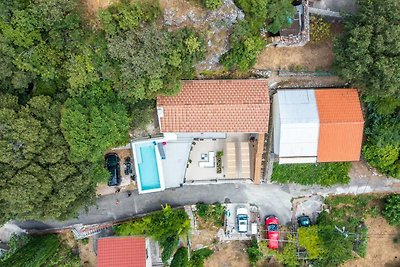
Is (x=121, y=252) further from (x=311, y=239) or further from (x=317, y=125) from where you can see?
(x=317, y=125)

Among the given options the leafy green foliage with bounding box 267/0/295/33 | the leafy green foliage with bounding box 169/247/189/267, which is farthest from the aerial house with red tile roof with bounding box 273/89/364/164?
the leafy green foliage with bounding box 169/247/189/267

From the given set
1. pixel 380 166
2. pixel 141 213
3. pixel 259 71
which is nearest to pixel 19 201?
pixel 141 213

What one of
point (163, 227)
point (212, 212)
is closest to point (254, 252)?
point (212, 212)

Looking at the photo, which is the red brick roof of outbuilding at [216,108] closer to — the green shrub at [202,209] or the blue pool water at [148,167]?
the blue pool water at [148,167]

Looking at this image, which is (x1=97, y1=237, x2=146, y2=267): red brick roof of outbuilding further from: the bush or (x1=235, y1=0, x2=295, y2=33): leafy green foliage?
(x1=235, y1=0, x2=295, y2=33): leafy green foliage

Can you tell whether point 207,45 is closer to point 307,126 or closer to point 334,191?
point 307,126

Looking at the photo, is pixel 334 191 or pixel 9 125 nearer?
pixel 9 125
